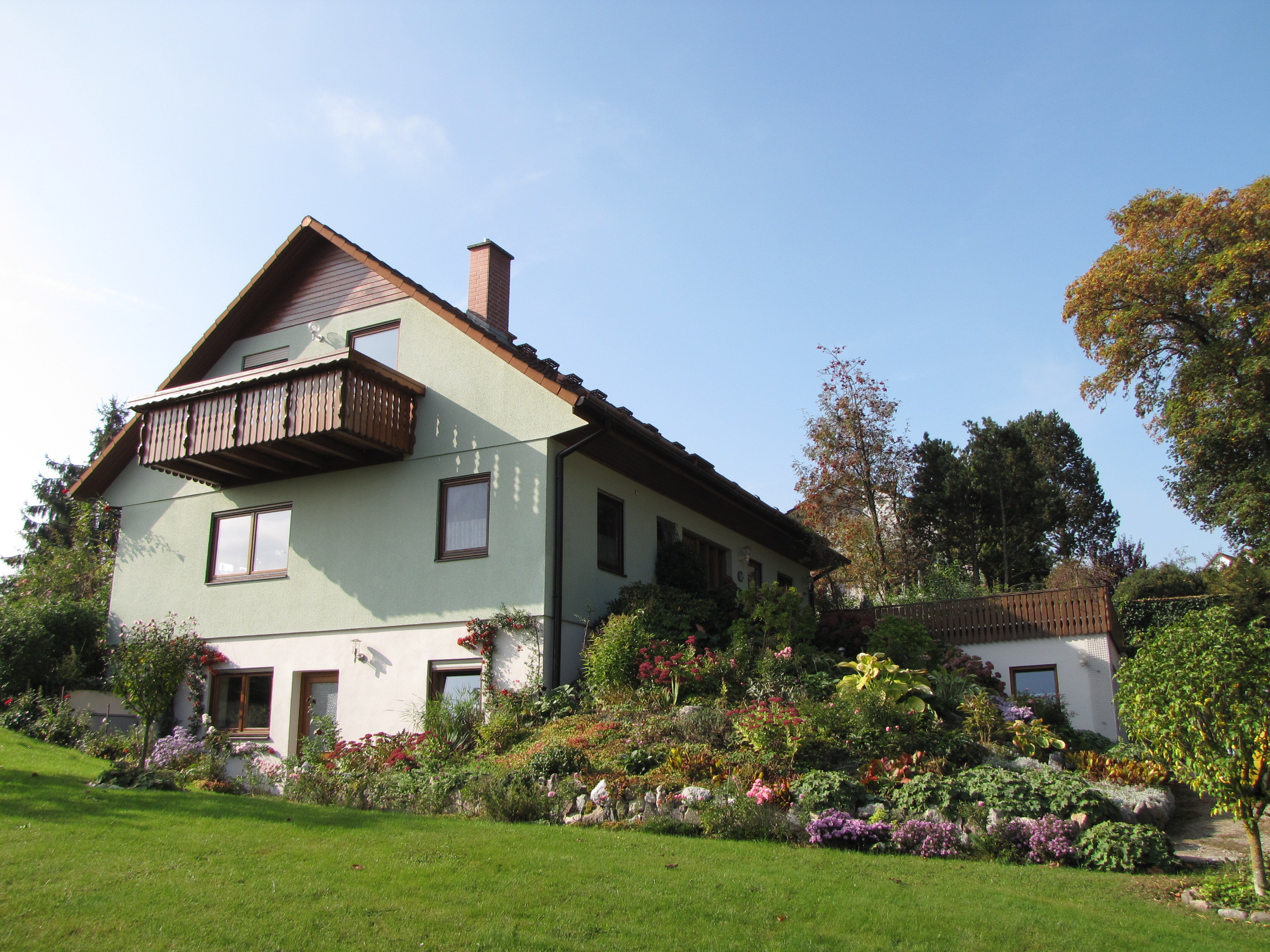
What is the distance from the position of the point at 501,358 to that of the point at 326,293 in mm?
4765

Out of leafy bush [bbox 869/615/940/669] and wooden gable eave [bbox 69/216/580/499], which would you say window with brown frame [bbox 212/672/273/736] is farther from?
leafy bush [bbox 869/615/940/669]

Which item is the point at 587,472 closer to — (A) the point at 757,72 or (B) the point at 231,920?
(A) the point at 757,72

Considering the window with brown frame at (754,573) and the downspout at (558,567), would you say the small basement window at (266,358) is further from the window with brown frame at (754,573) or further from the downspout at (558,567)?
the window with brown frame at (754,573)

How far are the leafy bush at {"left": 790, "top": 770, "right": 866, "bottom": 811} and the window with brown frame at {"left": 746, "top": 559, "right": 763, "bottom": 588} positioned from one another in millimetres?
12402

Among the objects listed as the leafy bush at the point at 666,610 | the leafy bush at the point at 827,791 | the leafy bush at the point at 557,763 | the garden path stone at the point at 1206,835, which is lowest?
the garden path stone at the point at 1206,835

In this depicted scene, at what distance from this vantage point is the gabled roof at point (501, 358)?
15.8m

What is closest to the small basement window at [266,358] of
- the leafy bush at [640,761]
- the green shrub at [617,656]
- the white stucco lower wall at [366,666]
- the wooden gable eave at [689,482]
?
the white stucco lower wall at [366,666]

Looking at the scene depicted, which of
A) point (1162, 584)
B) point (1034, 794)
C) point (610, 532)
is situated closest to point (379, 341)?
point (610, 532)

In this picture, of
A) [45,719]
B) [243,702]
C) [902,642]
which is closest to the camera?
[902,642]

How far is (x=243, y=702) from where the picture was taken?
55.8ft

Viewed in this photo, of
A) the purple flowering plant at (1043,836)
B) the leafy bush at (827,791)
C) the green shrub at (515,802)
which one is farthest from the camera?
the green shrub at (515,802)

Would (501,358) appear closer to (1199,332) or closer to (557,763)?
(557,763)

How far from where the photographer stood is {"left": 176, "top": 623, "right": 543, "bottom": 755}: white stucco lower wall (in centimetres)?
1511

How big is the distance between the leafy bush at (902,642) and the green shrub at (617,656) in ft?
13.1
